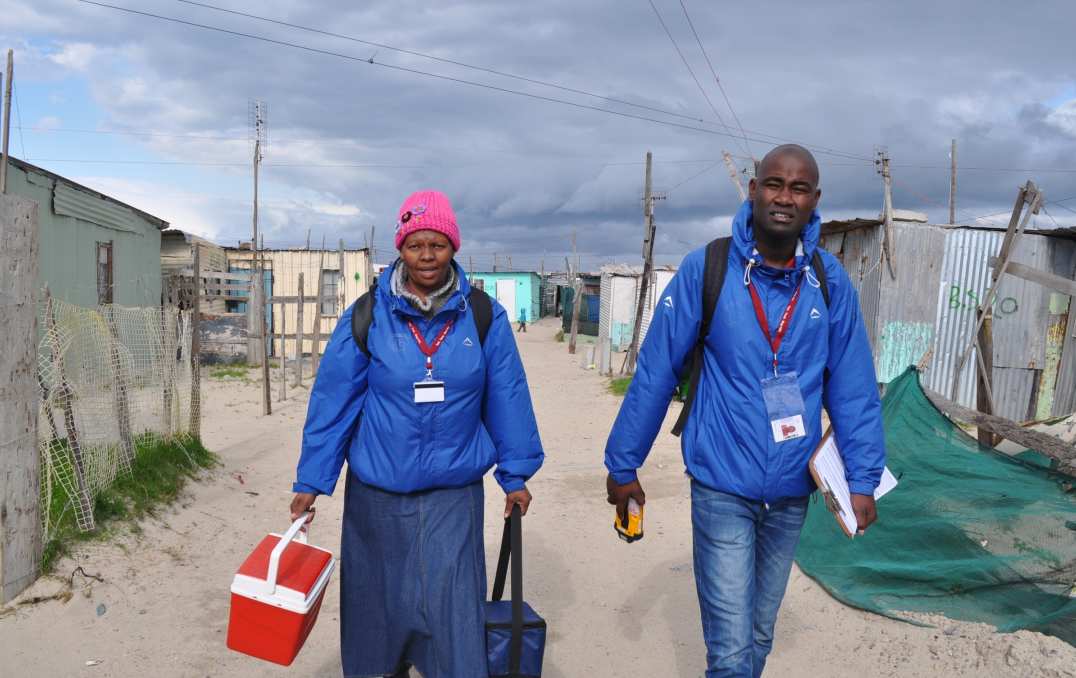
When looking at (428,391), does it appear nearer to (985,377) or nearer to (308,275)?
(985,377)

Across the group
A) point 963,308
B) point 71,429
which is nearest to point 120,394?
point 71,429

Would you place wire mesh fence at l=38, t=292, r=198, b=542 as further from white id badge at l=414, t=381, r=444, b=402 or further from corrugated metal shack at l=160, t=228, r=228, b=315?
corrugated metal shack at l=160, t=228, r=228, b=315

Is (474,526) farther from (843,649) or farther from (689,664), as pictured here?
(843,649)

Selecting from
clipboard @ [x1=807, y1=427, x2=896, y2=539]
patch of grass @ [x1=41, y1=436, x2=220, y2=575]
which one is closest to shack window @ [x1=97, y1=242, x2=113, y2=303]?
patch of grass @ [x1=41, y1=436, x2=220, y2=575]

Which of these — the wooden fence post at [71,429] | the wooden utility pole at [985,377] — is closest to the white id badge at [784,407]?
the wooden utility pole at [985,377]

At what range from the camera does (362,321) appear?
293 cm

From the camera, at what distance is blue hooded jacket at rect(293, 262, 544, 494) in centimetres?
285

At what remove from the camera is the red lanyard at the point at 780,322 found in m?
2.75

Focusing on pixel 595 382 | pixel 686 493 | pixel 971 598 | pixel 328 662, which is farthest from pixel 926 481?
pixel 595 382

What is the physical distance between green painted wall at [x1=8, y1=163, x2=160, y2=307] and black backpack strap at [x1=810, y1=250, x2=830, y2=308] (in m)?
11.0

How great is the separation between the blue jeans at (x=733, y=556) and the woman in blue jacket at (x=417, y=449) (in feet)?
2.24

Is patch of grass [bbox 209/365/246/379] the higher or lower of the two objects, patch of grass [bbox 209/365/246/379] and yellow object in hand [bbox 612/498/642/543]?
the lower

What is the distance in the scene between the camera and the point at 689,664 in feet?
13.3

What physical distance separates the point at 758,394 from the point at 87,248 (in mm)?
14018
